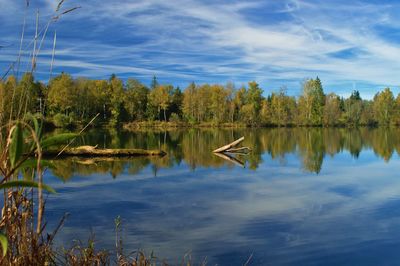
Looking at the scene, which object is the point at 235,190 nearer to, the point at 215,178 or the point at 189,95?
the point at 215,178

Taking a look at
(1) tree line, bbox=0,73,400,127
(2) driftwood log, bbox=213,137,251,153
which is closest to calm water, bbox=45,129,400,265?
(2) driftwood log, bbox=213,137,251,153

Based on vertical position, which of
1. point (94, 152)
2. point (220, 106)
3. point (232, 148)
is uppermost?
point (220, 106)

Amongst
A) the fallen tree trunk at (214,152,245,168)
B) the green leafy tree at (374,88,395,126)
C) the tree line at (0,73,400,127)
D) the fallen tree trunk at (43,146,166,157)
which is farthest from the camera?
the green leafy tree at (374,88,395,126)

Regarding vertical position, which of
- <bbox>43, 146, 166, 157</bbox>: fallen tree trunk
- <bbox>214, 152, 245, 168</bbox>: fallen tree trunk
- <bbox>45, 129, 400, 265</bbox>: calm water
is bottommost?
<bbox>45, 129, 400, 265</bbox>: calm water

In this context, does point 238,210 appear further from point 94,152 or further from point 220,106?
point 220,106

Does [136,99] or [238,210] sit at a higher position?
[136,99]

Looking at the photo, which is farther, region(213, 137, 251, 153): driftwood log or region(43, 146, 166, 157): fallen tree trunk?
region(213, 137, 251, 153): driftwood log

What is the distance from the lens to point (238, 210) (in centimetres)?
1126

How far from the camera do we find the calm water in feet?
26.0

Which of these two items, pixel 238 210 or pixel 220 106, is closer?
pixel 238 210

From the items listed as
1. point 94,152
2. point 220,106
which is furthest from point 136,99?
point 94,152

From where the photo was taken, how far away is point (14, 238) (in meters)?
2.87

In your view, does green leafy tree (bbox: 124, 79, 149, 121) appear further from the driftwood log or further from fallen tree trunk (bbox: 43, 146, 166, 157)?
fallen tree trunk (bbox: 43, 146, 166, 157)

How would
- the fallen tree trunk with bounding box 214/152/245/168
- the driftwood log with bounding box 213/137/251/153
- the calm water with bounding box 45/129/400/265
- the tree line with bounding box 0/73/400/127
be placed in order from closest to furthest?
1. the calm water with bounding box 45/129/400/265
2. the fallen tree trunk with bounding box 214/152/245/168
3. the driftwood log with bounding box 213/137/251/153
4. the tree line with bounding box 0/73/400/127
